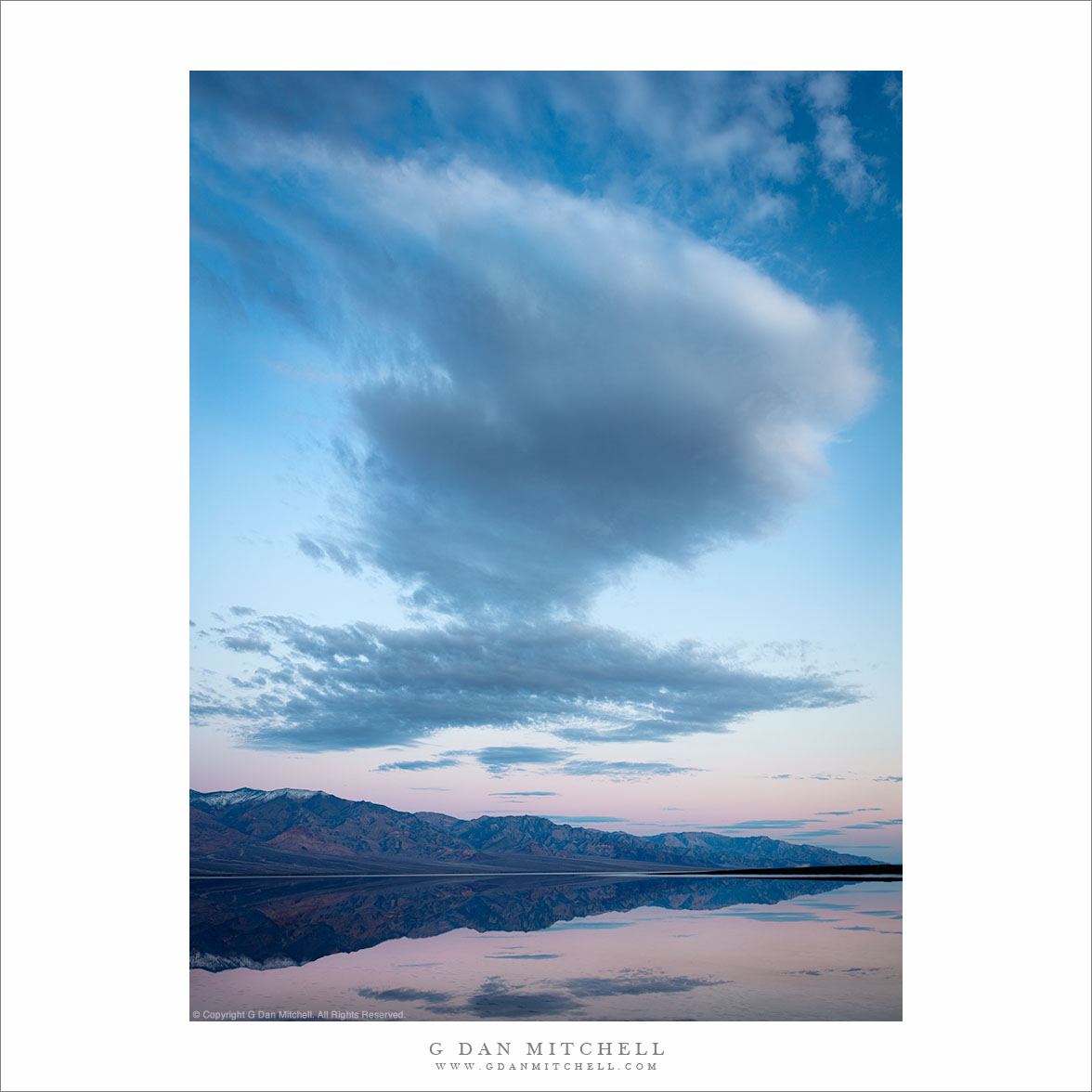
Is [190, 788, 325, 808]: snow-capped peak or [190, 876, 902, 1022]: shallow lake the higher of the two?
[190, 788, 325, 808]: snow-capped peak

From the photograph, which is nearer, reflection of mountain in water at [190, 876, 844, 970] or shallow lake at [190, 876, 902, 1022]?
shallow lake at [190, 876, 902, 1022]

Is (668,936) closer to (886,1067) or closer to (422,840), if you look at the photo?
Answer: (886,1067)

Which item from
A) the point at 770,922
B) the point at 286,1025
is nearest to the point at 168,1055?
the point at 286,1025

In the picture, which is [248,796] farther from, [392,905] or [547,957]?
[547,957]

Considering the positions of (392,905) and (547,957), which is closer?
(547,957)

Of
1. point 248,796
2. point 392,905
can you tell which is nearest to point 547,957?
point 392,905
